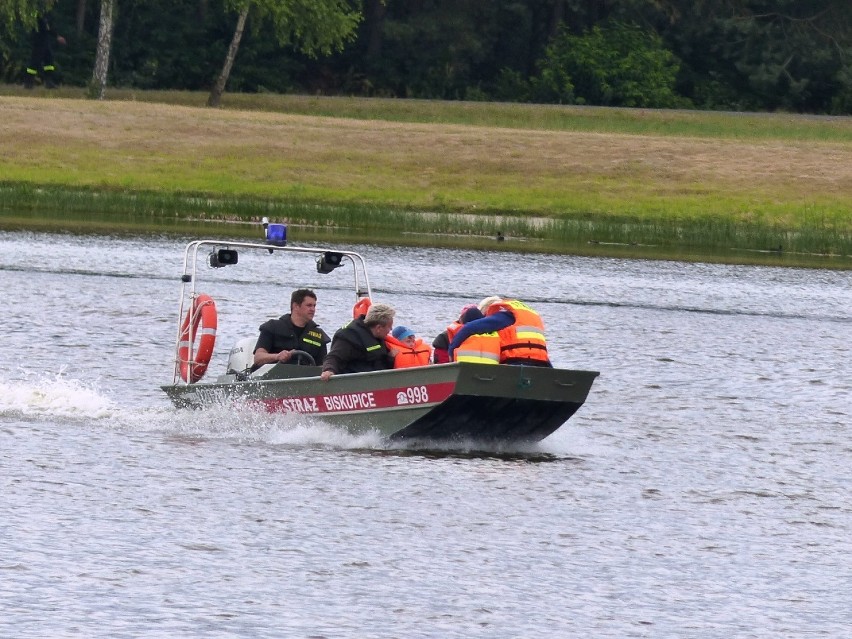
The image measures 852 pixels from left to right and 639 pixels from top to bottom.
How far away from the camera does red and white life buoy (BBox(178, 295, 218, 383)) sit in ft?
58.2

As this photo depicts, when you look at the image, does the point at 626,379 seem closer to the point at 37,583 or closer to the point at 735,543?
the point at 735,543

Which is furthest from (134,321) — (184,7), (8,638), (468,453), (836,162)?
(184,7)

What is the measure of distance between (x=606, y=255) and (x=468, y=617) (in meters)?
29.1

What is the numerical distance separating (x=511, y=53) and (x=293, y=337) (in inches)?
2376

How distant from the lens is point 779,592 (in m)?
11.8

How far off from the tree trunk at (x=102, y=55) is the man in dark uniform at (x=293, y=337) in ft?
148

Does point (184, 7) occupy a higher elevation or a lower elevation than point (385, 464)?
higher

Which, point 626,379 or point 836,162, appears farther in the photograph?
point 836,162

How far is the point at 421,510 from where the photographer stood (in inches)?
536

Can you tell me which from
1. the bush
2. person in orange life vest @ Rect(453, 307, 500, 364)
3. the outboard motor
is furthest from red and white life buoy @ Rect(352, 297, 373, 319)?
the bush

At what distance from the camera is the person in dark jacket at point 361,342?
640 inches

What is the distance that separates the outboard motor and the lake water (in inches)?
27.0

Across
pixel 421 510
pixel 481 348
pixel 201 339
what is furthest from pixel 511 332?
pixel 201 339

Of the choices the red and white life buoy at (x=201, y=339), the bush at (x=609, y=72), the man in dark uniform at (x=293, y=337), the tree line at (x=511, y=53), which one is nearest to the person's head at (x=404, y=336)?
the man in dark uniform at (x=293, y=337)
